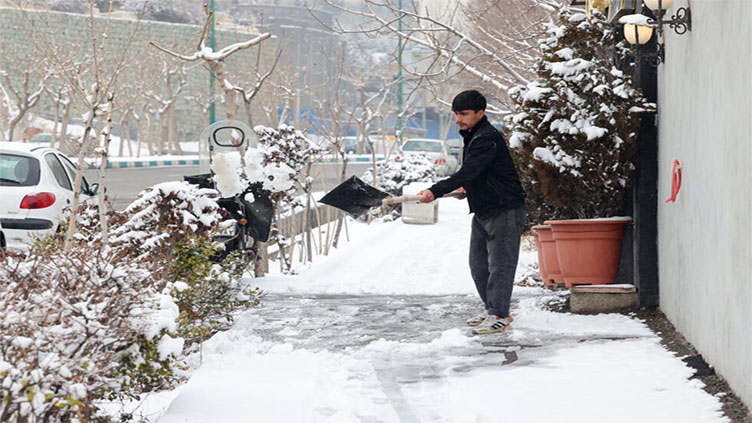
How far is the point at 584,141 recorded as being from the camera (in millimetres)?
7516

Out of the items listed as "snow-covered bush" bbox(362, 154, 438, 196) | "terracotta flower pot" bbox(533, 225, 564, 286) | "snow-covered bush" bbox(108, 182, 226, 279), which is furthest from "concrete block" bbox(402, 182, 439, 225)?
"snow-covered bush" bbox(108, 182, 226, 279)

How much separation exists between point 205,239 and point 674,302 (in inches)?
124

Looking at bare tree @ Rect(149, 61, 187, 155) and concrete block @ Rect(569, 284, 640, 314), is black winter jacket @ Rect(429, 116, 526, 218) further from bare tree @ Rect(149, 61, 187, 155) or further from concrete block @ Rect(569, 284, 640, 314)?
bare tree @ Rect(149, 61, 187, 155)

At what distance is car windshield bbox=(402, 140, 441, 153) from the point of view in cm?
4021

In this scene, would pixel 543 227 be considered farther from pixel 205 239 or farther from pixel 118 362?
pixel 118 362

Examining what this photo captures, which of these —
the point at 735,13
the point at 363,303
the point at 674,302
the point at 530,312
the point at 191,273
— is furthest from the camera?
the point at 363,303

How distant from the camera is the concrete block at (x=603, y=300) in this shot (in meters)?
7.49

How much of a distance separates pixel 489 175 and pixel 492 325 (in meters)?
1.04

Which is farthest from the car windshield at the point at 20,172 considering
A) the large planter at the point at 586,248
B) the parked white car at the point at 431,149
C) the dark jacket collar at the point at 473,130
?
the parked white car at the point at 431,149

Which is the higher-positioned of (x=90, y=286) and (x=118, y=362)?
(x=90, y=286)

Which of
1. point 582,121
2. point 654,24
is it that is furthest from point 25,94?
point 654,24

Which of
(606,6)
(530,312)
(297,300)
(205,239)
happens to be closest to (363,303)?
(297,300)

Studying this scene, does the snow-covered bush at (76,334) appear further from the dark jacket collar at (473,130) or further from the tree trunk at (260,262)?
the tree trunk at (260,262)

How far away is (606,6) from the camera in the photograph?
8.86 meters
